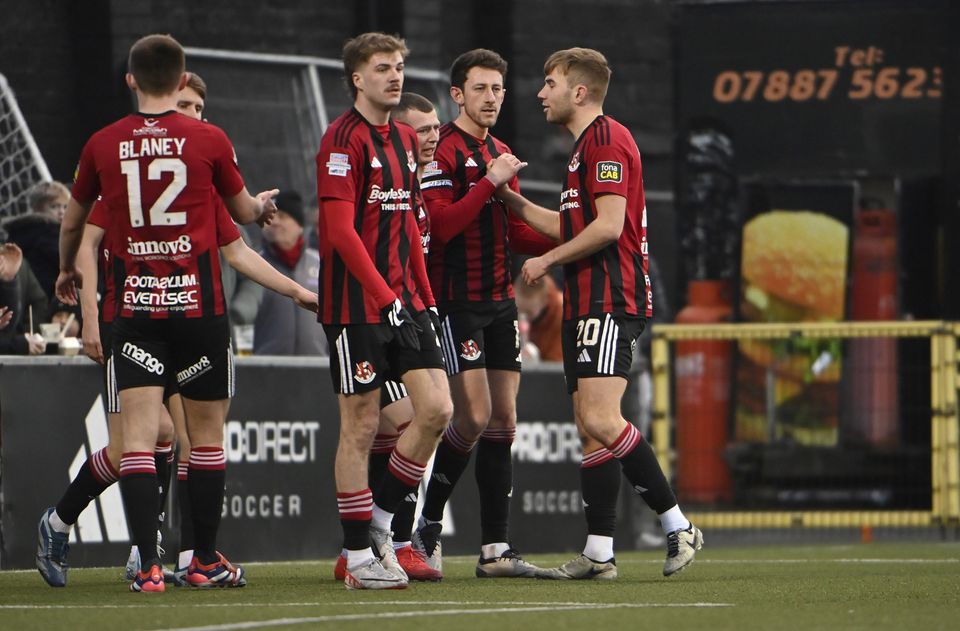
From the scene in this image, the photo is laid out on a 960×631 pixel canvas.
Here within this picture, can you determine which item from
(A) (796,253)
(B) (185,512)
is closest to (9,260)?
(B) (185,512)

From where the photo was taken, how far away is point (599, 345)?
346 inches

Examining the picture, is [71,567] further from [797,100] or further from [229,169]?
[797,100]

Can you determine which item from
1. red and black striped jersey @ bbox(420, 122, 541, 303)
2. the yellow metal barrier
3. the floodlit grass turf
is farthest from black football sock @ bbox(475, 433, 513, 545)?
the yellow metal barrier

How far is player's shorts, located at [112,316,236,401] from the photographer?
8047 mm

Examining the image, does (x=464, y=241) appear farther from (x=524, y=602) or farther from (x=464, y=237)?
(x=524, y=602)

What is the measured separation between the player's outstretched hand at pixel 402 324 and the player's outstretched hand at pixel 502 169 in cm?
92

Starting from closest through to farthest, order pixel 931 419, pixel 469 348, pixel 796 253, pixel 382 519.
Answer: pixel 382 519, pixel 469 348, pixel 931 419, pixel 796 253

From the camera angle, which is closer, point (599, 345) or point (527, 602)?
point (527, 602)

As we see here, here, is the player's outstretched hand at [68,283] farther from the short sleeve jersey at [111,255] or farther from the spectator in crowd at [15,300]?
the spectator in crowd at [15,300]

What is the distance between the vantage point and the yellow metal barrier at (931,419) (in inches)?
574

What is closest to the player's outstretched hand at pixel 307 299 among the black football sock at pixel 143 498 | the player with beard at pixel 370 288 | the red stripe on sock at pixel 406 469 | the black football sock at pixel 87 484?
the player with beard at pixel 370 288

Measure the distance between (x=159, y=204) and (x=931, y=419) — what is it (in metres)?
8.10

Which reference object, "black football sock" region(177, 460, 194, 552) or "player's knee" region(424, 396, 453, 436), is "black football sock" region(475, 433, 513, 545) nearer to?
"player's knee" region(424, 396, 453, 436)

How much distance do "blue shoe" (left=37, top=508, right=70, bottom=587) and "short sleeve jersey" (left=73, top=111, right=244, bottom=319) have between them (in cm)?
121
